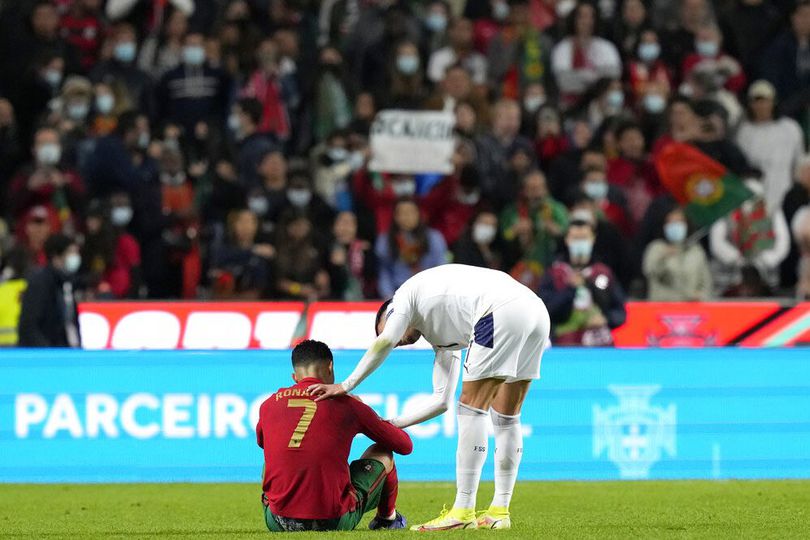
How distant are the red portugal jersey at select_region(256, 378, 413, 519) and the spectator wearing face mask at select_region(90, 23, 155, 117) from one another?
35.9 feet

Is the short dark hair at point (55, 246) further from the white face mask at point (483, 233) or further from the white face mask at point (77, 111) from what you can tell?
the white face mask at point (483, 233)

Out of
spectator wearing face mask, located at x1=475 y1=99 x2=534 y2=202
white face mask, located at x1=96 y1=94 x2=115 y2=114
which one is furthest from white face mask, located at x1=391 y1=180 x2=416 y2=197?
white face mask, located at x1=96 y1=94 x2=115 y2=114

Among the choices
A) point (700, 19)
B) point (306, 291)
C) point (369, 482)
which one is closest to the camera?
point (369, 482)

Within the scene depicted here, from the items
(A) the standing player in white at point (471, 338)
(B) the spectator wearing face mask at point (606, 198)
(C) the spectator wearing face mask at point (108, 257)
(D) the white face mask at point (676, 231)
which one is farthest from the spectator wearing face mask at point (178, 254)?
(A) the standing player in white at point (471, 338)

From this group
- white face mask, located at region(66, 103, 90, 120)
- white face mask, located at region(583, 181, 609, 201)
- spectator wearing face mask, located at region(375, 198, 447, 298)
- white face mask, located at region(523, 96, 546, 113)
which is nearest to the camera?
spectator wearing face mask, located at region(375, 198, 447, 298)

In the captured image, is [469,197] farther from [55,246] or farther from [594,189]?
[55,246]

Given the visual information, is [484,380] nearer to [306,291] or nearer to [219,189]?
[306,291]

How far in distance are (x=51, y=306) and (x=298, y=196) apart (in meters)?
4.15

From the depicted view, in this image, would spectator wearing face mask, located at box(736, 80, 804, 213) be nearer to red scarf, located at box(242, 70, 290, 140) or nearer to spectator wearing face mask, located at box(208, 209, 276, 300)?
red scarf, located at box(242, 70, 290, 140)

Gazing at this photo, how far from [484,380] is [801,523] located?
2.07 metres

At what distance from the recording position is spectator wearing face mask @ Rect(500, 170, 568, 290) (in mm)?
18250

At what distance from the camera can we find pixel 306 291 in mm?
17594

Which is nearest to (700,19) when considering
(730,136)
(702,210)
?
(730,136)

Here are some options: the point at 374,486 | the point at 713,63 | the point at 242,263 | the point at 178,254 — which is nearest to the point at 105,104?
the point at 178,254
